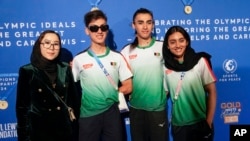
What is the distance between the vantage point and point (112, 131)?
2912 millimetres

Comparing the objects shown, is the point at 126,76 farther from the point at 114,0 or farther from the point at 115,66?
the point at 114,0

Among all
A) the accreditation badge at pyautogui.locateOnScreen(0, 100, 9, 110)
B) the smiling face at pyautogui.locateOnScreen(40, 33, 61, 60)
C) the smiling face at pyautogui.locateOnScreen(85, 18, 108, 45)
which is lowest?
the accreditation badge at pyautogui.locateOnScreen(0, 100, 9, 110)

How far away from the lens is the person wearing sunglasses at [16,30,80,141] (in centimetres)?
258

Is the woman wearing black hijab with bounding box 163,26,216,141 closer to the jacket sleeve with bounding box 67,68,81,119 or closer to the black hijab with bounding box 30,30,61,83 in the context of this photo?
the jacket sleeve with bounding box 67,68,81,119

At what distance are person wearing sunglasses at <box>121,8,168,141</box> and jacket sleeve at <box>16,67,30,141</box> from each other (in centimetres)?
103

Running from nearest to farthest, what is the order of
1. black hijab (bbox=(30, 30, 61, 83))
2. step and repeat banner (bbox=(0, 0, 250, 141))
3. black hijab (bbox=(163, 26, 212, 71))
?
black hijab (bbox=(30, 30, 61, 83))
black hijab (bbox=(163, 26, 212, 71))
step and repeat banner (bbox=(0, 0, 250, 141))

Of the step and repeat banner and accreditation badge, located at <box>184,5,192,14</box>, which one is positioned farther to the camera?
accreditation badge, located at <box>184,5,192,14</box>

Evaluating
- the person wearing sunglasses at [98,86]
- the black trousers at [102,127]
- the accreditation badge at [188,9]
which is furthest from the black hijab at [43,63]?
the accreditation badge at [188,9]

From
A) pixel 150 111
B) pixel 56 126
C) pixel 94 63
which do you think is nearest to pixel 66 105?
pixel 56 126

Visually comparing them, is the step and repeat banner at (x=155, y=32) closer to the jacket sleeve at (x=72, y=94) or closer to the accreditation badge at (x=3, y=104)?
the accreditation badge at (x=3, y=104)

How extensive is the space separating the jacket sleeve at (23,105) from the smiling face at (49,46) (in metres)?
0.23

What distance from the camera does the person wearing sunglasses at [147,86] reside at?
3.00 meters

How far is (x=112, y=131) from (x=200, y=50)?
1.46m

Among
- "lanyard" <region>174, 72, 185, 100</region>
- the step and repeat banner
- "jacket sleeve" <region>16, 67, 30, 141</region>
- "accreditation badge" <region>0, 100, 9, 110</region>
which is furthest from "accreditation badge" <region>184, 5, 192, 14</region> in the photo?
"accreditation badge" <region>0, 100, 9, 110</region>
